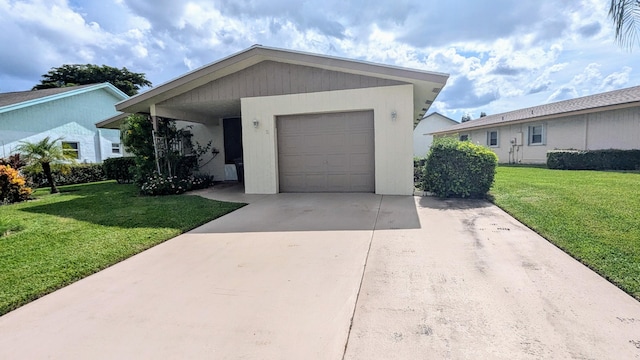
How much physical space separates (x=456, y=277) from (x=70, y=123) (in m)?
20.0

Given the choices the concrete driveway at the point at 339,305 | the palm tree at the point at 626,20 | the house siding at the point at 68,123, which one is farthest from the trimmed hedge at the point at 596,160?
the house siding at the point at 68,123

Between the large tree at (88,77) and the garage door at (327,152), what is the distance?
3151cm

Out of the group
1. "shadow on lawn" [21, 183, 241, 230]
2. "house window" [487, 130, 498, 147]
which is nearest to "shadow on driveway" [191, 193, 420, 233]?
"shadow on lawn" [21, 183, 241, 230]

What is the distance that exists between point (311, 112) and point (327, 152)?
1.21 metres

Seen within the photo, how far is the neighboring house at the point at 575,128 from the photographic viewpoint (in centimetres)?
1352

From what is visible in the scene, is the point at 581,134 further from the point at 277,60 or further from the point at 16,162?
the point at 16,162

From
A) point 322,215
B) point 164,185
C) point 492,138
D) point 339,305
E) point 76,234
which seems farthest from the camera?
point 492,138

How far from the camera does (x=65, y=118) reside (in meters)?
16.2

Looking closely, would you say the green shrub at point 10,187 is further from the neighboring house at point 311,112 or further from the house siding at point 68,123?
the house siding at point 68,123

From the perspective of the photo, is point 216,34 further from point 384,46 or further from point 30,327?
point 30,327

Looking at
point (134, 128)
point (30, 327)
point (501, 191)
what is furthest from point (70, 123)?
point (501, 191)

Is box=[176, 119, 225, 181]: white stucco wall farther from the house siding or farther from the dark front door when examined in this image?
the house siding

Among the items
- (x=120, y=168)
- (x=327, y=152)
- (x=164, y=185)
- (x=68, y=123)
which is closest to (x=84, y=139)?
(x=68, y=123)

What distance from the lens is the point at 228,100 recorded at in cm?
940
